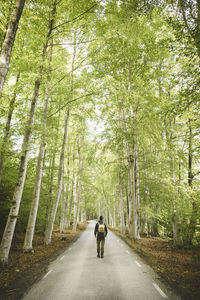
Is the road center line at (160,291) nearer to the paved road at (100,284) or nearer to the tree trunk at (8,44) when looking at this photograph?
the paved road at (100,284)

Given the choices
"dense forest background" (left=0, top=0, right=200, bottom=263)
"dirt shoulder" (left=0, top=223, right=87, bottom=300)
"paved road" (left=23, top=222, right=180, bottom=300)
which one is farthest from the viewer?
"dense forest background" (left=0, top=0, right=200, bottom=263)

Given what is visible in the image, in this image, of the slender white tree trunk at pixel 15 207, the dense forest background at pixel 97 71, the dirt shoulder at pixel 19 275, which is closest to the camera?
the dirt shoulder at pixel 19 275

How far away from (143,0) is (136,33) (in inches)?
60.2

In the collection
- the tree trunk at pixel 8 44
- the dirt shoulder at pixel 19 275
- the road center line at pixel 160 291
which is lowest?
the dirt shoulder at pixel 19 275

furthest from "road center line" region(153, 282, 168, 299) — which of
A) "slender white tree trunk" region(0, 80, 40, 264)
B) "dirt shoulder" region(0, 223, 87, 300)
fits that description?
"slender white tree trunk" region(0, 80, 40, 264)

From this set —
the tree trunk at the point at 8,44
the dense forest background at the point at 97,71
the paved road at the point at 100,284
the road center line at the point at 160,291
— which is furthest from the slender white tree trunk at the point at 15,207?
the road center line at the point at 160,291

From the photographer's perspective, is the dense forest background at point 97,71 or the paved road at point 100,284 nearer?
the paved road at point 100,284

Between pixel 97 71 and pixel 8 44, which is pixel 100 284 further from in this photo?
pixel 97 71

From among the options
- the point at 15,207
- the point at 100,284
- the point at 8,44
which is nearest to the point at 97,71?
the point at 8,44

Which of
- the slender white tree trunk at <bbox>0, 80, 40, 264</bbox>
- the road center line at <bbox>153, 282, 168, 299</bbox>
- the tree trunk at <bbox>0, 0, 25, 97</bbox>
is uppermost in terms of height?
the tree trunk at <bbox>0, 0, 25, 97</bbox>

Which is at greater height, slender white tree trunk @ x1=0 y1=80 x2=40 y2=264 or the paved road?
slender white tree trunk @ x1=0 y1=80 x2=40 y2=264

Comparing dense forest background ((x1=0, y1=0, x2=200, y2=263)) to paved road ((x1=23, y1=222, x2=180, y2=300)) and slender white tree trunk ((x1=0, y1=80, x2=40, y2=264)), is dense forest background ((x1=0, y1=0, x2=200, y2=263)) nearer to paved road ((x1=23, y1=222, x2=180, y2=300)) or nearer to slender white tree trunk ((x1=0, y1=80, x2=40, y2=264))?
slender white tree trunk ((x1=0, y1=80, x2=40, y2=264))

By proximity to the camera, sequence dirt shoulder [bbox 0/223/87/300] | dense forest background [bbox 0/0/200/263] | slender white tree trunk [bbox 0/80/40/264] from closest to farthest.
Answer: dirt shoulder [bbox 0/223/87/300], dense forest background [bbox 0/0/200/263], slender white tree trunk [bbox 0/80/40/264]

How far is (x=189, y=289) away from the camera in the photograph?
14.4 ft
